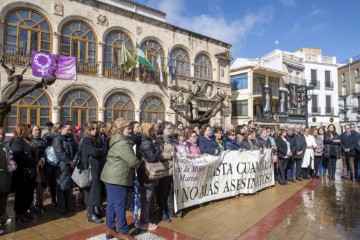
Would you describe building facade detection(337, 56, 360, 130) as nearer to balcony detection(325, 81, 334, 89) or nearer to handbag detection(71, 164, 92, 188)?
balcony detection(325, 81, 334, 89)

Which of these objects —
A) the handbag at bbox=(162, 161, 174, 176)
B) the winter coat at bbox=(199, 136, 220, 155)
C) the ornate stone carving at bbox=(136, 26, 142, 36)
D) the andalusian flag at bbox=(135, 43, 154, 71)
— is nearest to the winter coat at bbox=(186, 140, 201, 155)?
the winter coat at bbox=(199, 136, 220, 155)

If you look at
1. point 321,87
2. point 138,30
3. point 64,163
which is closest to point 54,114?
point 138,30

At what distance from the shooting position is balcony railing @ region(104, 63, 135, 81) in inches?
655

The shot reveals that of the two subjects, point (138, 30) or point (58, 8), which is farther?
point (138, 30)

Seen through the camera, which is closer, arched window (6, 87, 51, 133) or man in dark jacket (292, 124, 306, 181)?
man in dark jacket (292, 124, 306, 181)

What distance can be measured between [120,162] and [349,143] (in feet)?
27.4

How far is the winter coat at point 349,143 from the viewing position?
28.3 feet

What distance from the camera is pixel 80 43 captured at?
15727mm

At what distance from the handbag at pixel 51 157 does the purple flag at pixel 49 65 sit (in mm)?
10163

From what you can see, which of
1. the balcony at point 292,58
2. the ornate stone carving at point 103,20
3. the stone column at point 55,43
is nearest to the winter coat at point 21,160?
the stone column at point 55,43

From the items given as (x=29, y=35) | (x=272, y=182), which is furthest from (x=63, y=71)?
(x=272, y=182)

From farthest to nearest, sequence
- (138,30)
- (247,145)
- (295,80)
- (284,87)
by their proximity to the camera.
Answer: (295,80) < (284,87) < (138,30) < (247,145)

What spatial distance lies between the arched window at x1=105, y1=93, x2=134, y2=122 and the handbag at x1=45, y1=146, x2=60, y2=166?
11.5 m

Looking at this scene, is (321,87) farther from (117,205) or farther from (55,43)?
(117,205)
